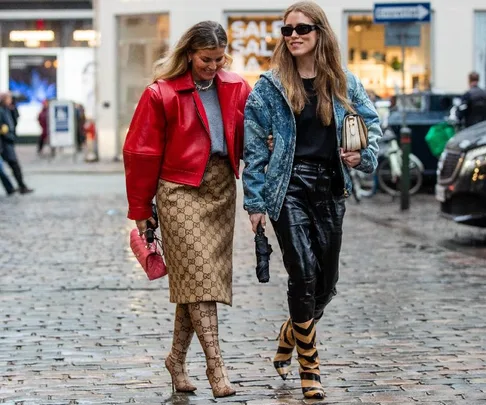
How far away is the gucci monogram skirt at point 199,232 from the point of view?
5.91m

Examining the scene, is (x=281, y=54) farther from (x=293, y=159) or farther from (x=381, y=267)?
(x=381, y=267)

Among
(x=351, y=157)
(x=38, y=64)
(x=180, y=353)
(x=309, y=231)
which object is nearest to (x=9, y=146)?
(x=180, y=353)

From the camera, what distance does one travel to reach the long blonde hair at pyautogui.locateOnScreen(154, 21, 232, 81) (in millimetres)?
5863

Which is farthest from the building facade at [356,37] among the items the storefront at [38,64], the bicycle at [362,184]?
the storefront at [38,64]

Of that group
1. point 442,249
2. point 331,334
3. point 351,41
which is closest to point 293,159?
point 331,334

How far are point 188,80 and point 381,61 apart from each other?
25565 millimetres

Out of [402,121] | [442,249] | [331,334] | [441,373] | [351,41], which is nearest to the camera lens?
[441,373]

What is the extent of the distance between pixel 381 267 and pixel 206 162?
568cm

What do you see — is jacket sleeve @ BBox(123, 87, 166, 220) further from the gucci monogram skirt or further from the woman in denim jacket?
the woman in denim jacket

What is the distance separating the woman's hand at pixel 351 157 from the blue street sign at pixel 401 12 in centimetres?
1287

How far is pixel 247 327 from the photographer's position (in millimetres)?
8211

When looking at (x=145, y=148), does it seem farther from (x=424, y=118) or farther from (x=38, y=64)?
(x=38, y=64)

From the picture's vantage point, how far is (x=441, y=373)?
664 cm

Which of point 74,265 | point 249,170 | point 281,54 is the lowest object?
point 74,265
